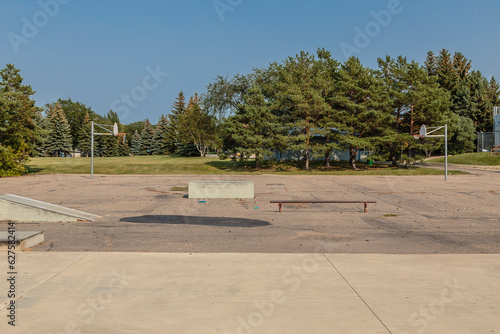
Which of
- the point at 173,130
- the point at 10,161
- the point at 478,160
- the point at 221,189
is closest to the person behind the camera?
the point at 221,189

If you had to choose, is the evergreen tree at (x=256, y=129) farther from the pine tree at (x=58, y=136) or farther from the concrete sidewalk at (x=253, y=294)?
the pine tree at (x=58, y=136)

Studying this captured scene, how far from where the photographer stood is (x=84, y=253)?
291 inches

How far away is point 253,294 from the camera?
5.16 meters

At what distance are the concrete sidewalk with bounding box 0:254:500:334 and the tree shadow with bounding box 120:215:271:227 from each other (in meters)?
3.88

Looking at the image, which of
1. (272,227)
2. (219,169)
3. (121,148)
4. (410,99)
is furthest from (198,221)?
(121,148)

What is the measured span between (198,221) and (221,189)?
6.36 m

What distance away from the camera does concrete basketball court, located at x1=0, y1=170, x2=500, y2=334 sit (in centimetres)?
434

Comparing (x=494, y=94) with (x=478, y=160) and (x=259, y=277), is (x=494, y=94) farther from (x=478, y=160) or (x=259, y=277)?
(x=259, y=277)

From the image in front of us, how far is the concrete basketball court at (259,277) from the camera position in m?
4.34

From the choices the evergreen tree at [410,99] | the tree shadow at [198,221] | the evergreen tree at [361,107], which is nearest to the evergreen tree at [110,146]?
the evergreen tree at [361,107]

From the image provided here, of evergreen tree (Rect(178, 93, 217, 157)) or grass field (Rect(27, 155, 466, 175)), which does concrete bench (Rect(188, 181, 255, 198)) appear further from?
evergreen tree (Rect(178, 93, 217, 157))

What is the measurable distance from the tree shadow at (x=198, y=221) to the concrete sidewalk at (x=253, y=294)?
12.7ft

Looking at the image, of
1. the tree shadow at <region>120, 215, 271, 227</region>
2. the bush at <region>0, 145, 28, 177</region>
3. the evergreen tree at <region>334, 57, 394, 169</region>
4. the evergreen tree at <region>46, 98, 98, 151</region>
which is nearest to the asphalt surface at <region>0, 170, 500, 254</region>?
the tree shadow at <region>120, 215, 271, 227</region>

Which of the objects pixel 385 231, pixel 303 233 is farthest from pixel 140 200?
pixel 385 231
